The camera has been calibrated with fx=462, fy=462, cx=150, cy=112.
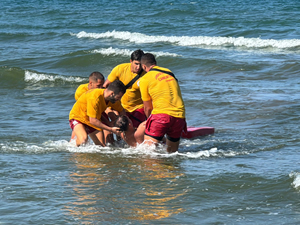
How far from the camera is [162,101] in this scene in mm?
6500

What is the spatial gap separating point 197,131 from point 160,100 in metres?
2.21

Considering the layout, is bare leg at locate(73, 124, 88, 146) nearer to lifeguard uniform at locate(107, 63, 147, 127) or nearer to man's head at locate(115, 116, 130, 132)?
man's head at locate(115, 116, 130, 132)

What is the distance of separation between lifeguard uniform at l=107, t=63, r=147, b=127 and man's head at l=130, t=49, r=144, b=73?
15 cm

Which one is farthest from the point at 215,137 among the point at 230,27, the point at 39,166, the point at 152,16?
the point at 152,16

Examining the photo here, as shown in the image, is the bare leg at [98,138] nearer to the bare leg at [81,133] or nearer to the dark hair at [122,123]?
the bare leg at [81,133]

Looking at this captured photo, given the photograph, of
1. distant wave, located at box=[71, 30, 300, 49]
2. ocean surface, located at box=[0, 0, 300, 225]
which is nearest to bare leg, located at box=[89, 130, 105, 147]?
ocean surface, located at box=[0, 0, 300, 225]

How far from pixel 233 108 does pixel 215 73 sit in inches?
180

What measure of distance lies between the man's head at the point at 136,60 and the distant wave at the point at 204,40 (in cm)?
1394

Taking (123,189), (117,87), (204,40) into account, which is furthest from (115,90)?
(204,40)

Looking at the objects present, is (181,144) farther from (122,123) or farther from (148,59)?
(148,59)

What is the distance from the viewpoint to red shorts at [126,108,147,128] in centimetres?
741

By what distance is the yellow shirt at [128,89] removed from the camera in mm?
7191

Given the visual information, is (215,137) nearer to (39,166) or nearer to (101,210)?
(39,166)

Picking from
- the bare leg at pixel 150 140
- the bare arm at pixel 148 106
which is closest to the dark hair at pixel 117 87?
the bare arm at pixel 148 106
